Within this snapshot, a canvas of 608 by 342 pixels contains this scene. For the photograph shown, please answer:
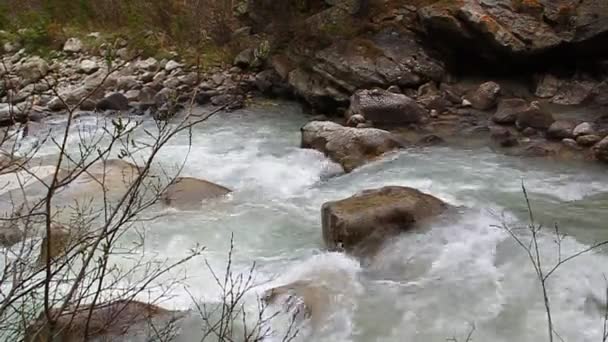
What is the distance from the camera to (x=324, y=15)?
381 inches

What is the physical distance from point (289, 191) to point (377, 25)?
4.22 meters

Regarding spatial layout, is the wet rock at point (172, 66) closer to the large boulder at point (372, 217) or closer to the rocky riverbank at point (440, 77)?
the rocky riverbank at point (440, 77)

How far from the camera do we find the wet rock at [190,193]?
5840 mm

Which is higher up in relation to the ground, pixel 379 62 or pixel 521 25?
pixel 521 25

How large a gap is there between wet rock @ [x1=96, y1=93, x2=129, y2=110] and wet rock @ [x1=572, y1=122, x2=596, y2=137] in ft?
20.4

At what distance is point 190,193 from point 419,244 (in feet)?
7.50

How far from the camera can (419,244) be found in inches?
187

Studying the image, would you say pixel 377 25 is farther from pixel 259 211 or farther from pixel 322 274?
pixel 322 274

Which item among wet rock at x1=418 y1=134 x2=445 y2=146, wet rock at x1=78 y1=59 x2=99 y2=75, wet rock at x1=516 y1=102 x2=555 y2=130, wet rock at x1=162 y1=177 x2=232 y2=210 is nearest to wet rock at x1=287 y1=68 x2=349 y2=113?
wet rock at x1=418 y1=134 x2=445 y2=146

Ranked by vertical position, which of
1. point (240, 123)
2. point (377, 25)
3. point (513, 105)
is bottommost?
point (240, 123)

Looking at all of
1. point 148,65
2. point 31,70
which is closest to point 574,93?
point 148,65

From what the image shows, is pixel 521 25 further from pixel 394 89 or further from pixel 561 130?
pixel 561 130

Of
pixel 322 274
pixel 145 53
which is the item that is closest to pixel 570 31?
pixel 322 274

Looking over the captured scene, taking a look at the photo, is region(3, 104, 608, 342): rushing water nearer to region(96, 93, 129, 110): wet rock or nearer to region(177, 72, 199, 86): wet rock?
region(96, 93, 129, 110): wet rock
